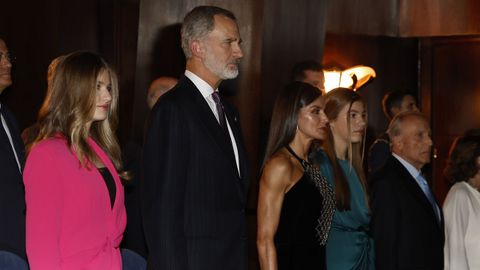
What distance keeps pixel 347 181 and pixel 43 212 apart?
6.69ft

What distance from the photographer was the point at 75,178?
289cm

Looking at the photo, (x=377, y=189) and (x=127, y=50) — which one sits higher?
(x=127, y=50)

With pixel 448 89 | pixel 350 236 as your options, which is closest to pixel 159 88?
pixel 350 236

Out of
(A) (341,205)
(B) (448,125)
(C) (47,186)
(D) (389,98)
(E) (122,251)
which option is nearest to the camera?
(C) (47,186)

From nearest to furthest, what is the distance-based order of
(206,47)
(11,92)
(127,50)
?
(206,47)
(11,92)
(127,50)

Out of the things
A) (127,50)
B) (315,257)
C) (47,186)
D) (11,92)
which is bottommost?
(315,257)

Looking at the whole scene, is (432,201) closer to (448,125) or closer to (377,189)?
(377,189)

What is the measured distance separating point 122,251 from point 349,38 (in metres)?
A: 5.05

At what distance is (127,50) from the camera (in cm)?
570

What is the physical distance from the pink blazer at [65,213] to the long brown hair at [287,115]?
4.36 ft

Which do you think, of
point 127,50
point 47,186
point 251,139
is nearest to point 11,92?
point 127,50

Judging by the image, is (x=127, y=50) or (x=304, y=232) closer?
(x=304, y=232)

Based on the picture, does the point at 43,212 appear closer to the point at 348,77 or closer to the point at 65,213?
the point at 65,213

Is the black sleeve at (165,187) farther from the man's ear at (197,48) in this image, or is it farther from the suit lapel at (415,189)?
the suit lapel at (415,189)
